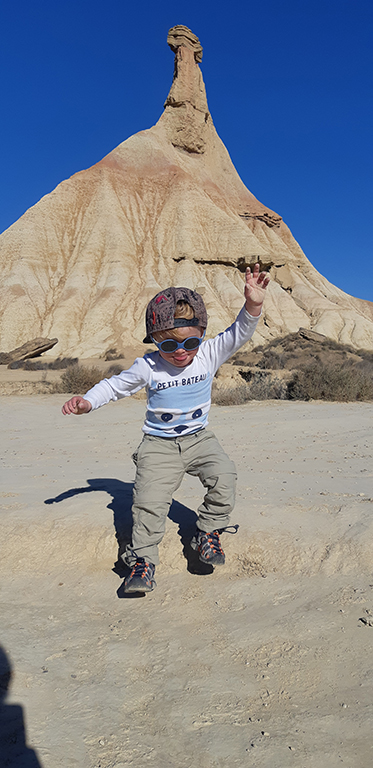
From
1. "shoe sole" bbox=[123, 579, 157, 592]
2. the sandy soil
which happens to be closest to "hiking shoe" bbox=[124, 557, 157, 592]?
"shoe sole" bbox=[123, 579, 157, 592]

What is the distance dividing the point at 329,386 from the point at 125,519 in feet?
22.6

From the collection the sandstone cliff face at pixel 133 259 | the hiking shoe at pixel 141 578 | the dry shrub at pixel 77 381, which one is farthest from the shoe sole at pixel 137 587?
the sandstone cliff face at pixel 133 259

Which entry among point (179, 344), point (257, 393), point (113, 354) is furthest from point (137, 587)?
point (113, 354)

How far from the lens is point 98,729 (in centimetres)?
168

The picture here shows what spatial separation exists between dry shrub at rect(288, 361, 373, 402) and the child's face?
685 cm

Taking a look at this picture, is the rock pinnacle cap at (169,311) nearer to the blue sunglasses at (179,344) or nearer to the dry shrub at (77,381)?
the blue sunglasses at (179,344)

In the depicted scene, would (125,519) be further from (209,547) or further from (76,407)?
(76,407)

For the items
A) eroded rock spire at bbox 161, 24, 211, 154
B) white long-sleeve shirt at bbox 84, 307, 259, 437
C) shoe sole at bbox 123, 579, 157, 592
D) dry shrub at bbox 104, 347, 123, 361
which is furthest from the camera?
eroded rock spire at bbox 161, 24, 211, 154

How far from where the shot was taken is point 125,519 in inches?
124

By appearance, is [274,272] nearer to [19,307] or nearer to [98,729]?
[19,307]

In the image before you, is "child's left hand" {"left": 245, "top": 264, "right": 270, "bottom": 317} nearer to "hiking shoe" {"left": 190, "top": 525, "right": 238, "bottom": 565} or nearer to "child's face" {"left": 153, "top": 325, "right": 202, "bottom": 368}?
"child's face" {"left": 153, "top": 325, "right": 202, "bottom": 368}

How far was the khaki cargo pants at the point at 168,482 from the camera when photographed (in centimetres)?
264

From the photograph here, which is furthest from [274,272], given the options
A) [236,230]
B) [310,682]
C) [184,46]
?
[310,682]

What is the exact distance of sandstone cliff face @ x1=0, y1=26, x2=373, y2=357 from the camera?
2898 cm
